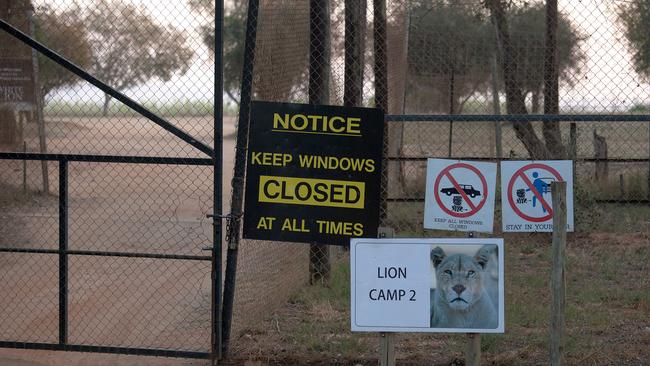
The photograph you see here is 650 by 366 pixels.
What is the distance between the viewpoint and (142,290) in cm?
972

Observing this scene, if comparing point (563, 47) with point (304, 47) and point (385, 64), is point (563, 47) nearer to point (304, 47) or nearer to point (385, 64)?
point (385, 64)

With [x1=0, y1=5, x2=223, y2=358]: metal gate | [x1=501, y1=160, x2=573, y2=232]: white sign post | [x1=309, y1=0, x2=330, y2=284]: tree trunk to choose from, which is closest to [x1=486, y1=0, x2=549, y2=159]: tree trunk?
[x1=309, y1=0, x2=330, y2=284]: tree trunk

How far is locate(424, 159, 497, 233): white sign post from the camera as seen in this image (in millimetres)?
5770

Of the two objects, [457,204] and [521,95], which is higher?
[521,95]

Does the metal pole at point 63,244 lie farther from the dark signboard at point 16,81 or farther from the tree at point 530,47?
the tree at point 530,47

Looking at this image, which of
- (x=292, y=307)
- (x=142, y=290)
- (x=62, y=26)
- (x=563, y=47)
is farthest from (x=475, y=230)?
(x=62, y=26)

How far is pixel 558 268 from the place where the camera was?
5465 millimetres

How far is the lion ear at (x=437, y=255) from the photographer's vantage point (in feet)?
17.8

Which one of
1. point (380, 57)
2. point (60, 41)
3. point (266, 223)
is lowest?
point (266, 223)

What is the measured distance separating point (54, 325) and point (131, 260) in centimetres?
318

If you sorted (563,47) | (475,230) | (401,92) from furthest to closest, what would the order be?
1. (563,47)
2. (401,92)
3. (475,230)

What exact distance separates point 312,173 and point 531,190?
1467 mm

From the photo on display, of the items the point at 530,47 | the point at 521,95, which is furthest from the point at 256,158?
the point at 530,47

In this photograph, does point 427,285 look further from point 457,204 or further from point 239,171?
point 239,171
